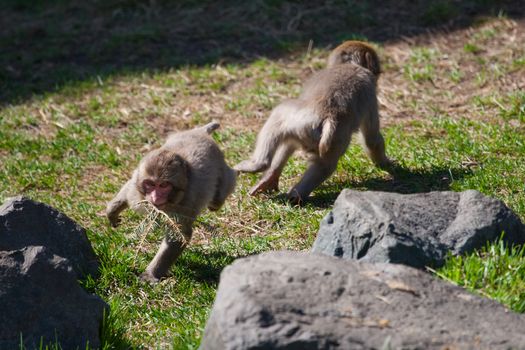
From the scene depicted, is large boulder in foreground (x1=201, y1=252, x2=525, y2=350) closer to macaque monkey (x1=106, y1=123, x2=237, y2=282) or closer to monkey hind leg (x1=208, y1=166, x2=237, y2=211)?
macaque monkey (x1=106, y1=123, x2=237, y2=282)

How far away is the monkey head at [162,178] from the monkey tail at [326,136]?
1.40 meters

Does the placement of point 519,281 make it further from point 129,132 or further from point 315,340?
point 129,132

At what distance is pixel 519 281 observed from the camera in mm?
4695

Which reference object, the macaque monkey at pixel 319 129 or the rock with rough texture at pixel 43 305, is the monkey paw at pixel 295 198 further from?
the rock with rough texture at pixel 43 305

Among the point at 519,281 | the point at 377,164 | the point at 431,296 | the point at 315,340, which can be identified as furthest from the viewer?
the point at 377,164

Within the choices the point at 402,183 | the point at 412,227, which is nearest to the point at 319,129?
the point at 402,183

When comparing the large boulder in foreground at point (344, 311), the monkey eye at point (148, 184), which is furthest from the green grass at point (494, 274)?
the monkey eye at point (148, 184)

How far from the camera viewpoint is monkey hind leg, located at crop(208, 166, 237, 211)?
6.83m

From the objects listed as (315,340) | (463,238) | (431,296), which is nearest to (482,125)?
(463,238)

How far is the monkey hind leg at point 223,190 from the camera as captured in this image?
22.4 ft

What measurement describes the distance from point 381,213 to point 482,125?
3.73 meters

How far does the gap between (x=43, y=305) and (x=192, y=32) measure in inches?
300

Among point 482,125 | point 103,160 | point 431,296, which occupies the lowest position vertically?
point 103,160

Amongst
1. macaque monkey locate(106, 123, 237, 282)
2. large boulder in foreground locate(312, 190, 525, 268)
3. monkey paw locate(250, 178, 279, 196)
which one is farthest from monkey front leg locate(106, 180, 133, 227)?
large boulder in foreground locate(312, 190, 525, 268)
